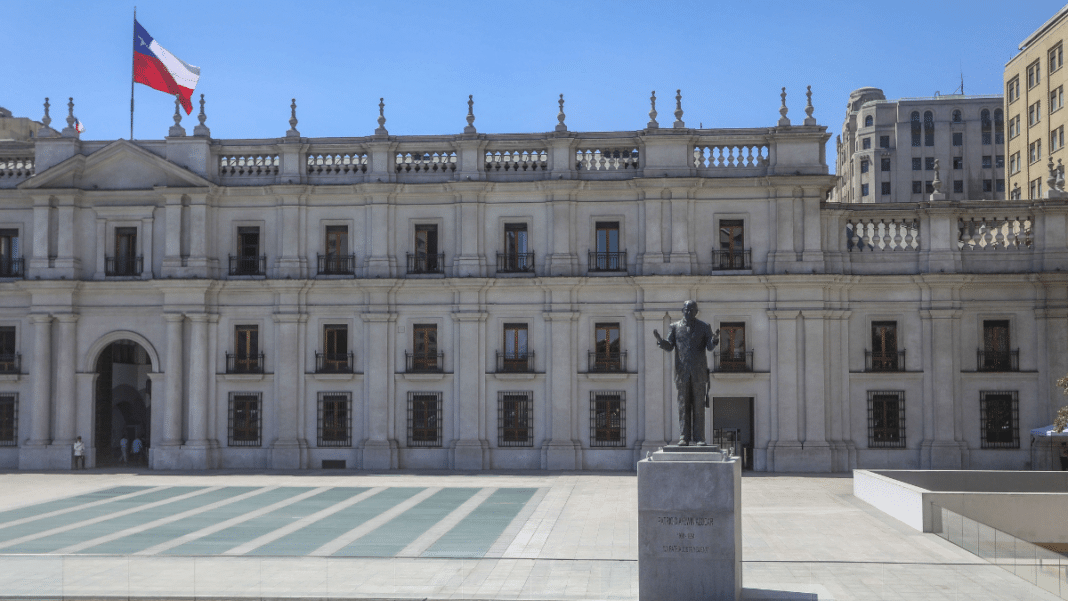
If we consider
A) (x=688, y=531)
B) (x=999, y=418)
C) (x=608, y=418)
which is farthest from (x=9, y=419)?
(x=999, y=418)

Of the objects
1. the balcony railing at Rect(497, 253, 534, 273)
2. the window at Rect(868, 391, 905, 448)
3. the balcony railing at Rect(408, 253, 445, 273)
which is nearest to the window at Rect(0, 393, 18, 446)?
the balcony railing at Rect(408, 253, 445, 273)

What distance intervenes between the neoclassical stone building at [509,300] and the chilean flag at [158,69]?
80.1 inches

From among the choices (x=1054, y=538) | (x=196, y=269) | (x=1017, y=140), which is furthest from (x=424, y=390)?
(x=1017, y=140)

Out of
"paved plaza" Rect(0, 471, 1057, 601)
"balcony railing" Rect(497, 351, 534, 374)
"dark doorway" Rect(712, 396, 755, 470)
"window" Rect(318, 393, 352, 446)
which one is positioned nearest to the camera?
"paved plaza" Rect(0, 471, 1057, 601)

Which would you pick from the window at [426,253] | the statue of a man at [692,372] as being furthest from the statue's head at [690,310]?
the window at [426,253]

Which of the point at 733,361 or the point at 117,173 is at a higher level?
the point at 117,173

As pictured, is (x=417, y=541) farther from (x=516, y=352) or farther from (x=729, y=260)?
(x=729, y=260)

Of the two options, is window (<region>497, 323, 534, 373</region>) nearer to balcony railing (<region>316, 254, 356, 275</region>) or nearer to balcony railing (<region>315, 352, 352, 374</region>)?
balcony railing (<region>315, 352, 352, 374</region>)

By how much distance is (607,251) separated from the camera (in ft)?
137

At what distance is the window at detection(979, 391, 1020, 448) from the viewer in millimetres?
39844

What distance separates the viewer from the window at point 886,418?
40250 millimetres

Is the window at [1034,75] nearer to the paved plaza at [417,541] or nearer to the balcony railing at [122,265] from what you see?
the paved plaza at [417,541]

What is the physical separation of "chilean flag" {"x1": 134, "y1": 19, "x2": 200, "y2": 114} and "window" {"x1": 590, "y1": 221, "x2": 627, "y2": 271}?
61.2ft

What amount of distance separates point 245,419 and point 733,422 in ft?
67.6
